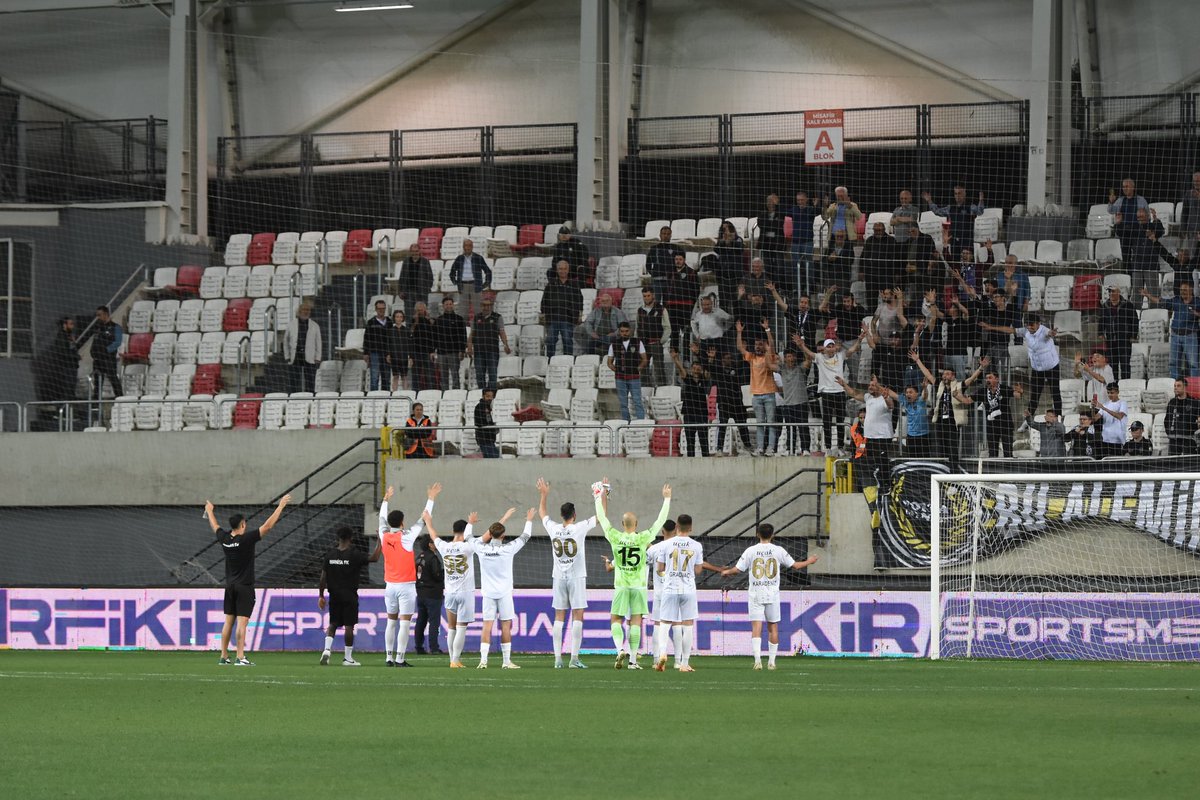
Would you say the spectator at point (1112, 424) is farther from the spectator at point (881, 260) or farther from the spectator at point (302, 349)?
the spectator at point (302, 349)

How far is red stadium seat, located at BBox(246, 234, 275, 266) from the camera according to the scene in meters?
34.5

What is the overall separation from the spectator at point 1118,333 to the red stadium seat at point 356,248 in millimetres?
14569

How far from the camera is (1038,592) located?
74.4 ft

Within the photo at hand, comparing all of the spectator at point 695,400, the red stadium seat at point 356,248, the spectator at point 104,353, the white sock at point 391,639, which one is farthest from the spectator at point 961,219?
the spectator at point 104,353

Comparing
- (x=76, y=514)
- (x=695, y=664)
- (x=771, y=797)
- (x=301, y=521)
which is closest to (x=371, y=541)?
(x=301, y=521)

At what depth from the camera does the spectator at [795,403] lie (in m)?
26.2

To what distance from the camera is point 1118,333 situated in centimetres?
2586

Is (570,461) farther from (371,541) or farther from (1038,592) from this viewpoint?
(1038,592)

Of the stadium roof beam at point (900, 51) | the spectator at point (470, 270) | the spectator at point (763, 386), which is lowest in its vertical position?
the spectator at point (763, 386)

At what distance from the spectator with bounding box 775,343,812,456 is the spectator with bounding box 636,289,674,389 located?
2185 mm

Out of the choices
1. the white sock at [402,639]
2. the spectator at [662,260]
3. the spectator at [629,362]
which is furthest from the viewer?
the spectator at [662,260]

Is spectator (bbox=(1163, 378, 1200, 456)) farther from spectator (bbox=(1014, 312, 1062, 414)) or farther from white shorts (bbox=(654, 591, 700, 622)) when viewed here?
white shorts (bbox=(654, 591, 700, 622))

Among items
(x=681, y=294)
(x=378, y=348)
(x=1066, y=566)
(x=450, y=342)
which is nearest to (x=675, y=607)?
(x=1066, y=566)

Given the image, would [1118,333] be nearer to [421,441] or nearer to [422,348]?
[421,441]
